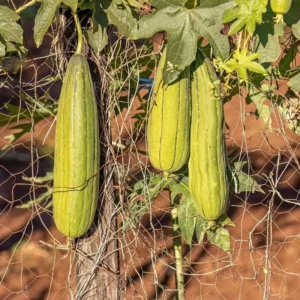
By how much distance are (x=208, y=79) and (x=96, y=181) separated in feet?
1.22

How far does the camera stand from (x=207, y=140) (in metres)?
1.70

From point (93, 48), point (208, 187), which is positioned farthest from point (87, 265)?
point (93, 48)

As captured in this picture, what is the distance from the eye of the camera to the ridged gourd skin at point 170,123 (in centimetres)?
168

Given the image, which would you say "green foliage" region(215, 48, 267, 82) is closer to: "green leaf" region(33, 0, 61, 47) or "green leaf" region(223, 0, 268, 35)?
"green leaf" region(223, 0, 268, 35)

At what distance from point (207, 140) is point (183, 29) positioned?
0.27 meters

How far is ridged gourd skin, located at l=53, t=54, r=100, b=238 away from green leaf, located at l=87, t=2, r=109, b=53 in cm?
5

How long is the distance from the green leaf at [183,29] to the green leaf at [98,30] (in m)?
0.08

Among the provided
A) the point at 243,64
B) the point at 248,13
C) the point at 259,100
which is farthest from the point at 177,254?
the point at 248,13

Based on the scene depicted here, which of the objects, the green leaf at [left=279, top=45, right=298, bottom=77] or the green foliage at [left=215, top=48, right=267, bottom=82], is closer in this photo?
the green foliage at [left=215, top=48, right=267, bottom=82]

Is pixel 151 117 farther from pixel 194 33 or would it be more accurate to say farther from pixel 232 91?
pixel 232 91

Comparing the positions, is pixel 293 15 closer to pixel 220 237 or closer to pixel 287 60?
A: pixel 287 60

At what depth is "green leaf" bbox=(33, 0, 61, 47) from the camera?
→ 162 centimetres

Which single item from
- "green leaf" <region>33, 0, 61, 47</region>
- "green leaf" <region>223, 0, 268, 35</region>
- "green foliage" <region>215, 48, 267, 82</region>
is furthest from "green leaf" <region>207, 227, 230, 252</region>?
Result: "green leaf" <region>33, 0, 61, 47</region>

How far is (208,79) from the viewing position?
170cm
